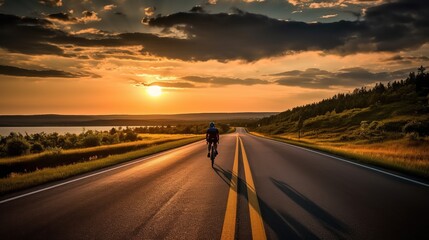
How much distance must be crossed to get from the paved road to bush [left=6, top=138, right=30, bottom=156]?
105ft

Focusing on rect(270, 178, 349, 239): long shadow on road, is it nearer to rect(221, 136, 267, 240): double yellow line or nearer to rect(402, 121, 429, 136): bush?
rect(221, 136, 267, 240): double yellow line

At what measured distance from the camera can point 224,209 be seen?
581 cm

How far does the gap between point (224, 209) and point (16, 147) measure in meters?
37.5

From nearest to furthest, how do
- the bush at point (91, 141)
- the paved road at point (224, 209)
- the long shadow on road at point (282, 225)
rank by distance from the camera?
the long shadow on road at point (282, 225)
the paved road at point (224, 209)
the bush at point (91, 141)

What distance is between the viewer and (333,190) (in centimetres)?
751

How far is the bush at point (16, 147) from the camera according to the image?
114ft

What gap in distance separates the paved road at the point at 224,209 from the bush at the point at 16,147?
3190 cm

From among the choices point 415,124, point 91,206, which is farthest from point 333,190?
point 415,124

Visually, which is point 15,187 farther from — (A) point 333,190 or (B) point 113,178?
(A) point 333,190

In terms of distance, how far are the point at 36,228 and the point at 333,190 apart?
6.40 metres

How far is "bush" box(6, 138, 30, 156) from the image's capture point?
34.8 meters

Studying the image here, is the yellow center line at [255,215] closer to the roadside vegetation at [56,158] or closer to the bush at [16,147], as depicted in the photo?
the roadside vegetation at [56,158]

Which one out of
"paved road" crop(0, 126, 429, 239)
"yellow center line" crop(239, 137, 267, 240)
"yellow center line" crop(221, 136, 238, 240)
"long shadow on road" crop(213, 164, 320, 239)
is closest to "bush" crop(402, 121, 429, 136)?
"paved road" crop(0, 126, 429, 239)

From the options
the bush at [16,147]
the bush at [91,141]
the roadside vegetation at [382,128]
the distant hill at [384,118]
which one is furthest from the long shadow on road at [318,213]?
the distant hill at [384,118]
